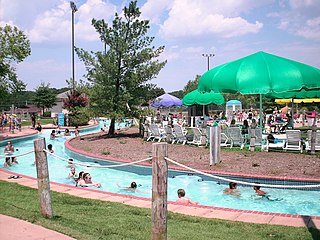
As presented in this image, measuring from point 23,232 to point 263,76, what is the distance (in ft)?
30.9

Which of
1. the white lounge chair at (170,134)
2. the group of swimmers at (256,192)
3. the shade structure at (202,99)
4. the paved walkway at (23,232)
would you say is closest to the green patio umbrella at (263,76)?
the white lounge chair at (170,134)

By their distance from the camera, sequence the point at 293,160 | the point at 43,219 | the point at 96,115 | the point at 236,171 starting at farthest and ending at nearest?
the point at 96,115 → the point at 293,160 → the point at 236,171 → the point at 43,219

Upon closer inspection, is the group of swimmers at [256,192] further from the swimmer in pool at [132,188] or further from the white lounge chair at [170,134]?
the white lounge chair at [170,134]

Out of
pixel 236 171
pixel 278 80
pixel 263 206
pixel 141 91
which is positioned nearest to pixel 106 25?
pixel 141 91

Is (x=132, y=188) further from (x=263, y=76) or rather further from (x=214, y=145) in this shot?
(x=263, y=76)

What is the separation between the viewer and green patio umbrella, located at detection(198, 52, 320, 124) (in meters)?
11.9

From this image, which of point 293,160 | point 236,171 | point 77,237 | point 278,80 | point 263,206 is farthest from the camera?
point 278,80

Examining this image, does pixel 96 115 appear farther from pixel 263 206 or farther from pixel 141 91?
pixel 263 206

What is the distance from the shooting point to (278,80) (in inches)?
468

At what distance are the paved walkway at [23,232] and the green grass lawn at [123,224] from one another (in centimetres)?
14

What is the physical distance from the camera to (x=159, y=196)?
3986 millimetres

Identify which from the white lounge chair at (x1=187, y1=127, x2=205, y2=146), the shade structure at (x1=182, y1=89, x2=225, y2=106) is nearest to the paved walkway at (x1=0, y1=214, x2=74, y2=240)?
the white lounge chair at (x1=187, y1=127, x2=205, y2=146)

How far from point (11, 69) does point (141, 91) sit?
26.3ft

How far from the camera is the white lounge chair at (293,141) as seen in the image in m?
12.3
